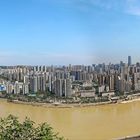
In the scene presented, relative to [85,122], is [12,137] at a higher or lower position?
higher

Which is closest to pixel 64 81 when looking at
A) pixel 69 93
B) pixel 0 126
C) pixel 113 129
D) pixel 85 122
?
pixel 69 93

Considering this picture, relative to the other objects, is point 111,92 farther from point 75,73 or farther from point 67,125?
point 67,125

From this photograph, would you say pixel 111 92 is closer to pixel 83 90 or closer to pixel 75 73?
pixel 83 90

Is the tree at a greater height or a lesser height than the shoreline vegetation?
greater

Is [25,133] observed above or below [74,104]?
above

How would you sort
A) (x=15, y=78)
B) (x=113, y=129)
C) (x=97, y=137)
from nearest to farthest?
(x=97, y=137), (x=113, y=129), (x=15, y=78)

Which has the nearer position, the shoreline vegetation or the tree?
the tree

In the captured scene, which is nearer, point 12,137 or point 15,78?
point 12,137

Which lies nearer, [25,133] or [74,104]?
[25,133]

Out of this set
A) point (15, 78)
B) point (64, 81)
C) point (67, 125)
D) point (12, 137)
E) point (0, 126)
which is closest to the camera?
point (12, 137)

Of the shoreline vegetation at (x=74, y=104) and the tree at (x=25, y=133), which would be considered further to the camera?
the shoreline vegetation at (x=74, y=104)

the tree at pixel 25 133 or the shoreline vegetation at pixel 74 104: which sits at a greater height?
the tree at pixel 25 133
